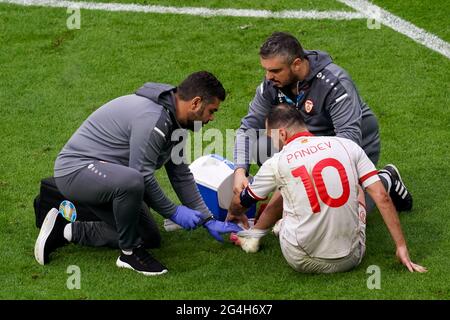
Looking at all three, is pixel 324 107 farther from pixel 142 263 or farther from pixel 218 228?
pixel 142 263

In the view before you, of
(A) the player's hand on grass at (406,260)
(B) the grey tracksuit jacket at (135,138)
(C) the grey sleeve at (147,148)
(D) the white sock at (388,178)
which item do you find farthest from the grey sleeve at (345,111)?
(C) the grey sleeve at (147,148)

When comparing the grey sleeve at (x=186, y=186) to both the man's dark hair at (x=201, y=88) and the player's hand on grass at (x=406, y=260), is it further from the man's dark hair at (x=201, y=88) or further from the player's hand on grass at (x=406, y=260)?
the player's hand on grass at (x=406, y=260)

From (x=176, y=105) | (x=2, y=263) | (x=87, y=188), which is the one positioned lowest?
(x=2, y=263)

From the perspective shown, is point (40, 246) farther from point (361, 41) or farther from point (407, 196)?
point (361, 41)

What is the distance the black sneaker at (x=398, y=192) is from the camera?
7.60 m

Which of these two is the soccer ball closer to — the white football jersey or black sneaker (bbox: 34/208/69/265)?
black sneaker (bbox: 34/208/69/265)

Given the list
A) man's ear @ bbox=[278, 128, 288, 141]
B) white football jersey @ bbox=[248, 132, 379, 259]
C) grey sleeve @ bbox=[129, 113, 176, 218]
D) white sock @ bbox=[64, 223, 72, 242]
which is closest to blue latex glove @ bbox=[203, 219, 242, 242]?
grey sleeve @ bbox=[129, 113, 176, 218]

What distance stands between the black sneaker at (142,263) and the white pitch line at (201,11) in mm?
4509

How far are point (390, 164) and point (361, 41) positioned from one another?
8.46ft

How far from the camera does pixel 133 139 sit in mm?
6641

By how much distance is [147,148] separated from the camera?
6.63 metres

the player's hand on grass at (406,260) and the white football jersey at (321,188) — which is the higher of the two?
the white football jersey at (321,188)

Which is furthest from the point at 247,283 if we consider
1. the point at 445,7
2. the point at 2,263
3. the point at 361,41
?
the point at 445,7

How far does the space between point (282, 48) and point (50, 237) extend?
1.97m
